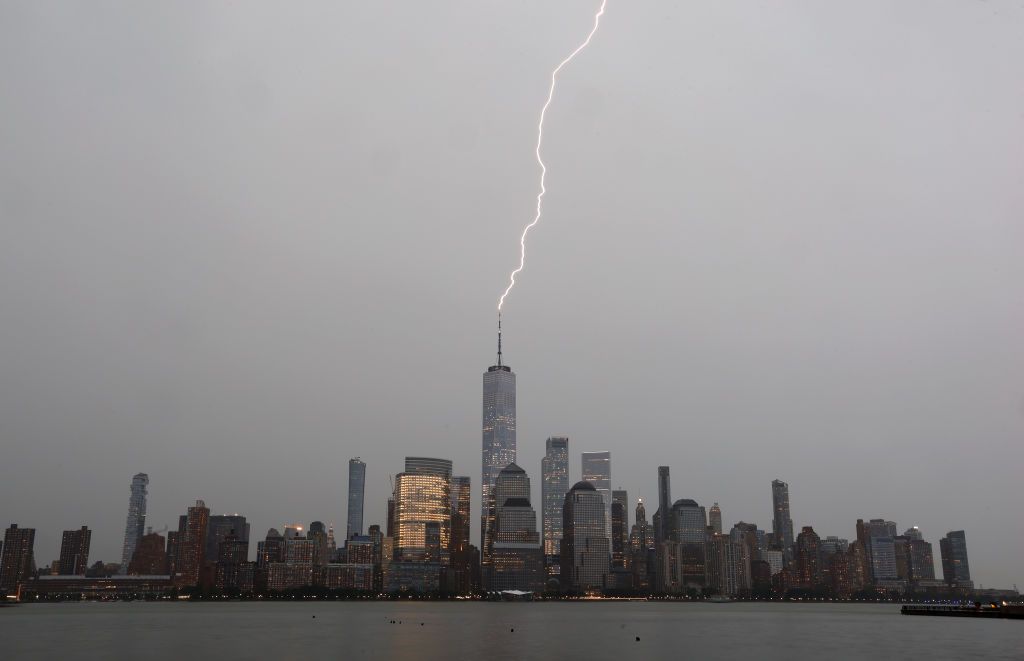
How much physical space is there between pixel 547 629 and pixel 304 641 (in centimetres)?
4190

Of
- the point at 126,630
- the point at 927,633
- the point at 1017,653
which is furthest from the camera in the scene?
the point at 126,630

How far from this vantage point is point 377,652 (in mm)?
80562

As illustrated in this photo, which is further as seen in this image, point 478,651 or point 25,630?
point 25,630

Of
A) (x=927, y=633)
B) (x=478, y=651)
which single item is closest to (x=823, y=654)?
(x=478, y=651)

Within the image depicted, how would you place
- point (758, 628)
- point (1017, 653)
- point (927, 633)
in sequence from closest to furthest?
1. point (1017, 653)
2. point (927, 633)
3. point (758, 628)

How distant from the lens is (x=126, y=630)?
122 m

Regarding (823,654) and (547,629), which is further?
(547,629)

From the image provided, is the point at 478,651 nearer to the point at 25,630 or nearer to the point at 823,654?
the point at 823,654

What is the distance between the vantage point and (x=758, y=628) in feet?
434

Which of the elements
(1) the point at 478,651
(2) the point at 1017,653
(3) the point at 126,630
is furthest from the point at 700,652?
(3) the point at 126,630

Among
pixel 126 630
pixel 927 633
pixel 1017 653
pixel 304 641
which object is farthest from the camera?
pixel 126 630

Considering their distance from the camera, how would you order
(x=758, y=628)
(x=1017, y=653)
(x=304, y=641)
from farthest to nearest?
(x=758, y=628) < (x=304, y=641) < (x=1017, y=653)

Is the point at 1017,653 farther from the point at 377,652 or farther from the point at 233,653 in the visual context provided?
the point at 233,653

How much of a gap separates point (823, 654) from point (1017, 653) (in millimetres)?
17011
